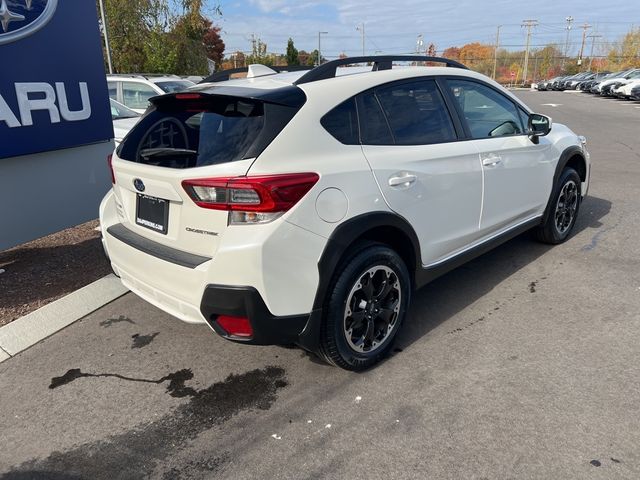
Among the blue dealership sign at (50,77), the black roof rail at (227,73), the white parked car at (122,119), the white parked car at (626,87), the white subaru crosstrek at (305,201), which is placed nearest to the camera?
the white subaru crosstrek at (305,201)

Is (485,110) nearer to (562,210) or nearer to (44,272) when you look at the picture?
(562,210)

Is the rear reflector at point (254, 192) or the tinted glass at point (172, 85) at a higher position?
the tinted glass at point (172, 85)

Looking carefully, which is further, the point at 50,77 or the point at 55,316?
the point at 50,77

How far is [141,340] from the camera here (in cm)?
351

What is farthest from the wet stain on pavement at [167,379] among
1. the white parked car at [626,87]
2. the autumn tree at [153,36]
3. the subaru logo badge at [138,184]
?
the white parked car at [626,87]

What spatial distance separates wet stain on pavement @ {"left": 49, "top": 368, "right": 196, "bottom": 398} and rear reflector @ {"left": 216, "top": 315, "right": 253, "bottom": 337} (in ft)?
1.92

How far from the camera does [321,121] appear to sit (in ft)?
9.04

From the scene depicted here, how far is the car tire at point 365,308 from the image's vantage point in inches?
111

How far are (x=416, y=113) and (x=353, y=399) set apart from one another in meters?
1.89

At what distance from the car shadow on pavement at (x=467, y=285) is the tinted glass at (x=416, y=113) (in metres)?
1.29

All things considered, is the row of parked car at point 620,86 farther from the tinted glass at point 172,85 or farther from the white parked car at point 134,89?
the white parked car at point 134,89

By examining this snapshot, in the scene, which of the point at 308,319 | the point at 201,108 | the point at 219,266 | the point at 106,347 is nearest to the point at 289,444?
the point at 308,319

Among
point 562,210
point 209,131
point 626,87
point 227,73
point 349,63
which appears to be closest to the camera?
point 209,131

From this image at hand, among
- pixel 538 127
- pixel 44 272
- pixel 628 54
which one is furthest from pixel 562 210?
pixel 628 54
